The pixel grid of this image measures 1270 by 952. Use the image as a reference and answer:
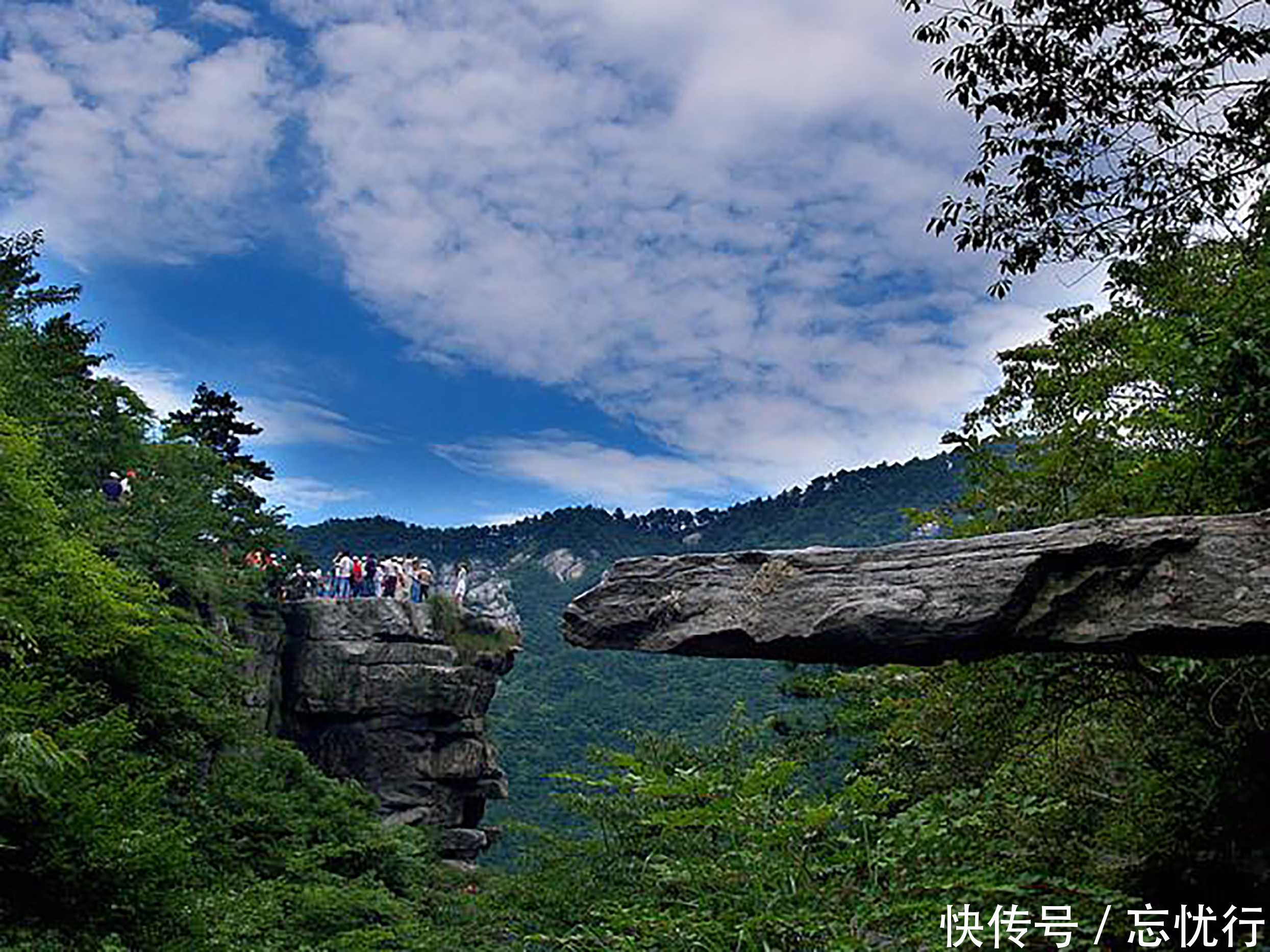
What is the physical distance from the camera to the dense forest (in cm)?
471

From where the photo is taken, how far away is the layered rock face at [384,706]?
2514 centimetres

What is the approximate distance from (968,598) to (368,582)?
24.1m

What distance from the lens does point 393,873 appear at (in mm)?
18484

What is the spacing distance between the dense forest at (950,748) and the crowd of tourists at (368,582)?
10167 mm

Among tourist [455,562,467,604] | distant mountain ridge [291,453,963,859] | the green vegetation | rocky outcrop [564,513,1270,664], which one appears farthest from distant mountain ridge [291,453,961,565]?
rocky outcrop [564,513,1270,664]

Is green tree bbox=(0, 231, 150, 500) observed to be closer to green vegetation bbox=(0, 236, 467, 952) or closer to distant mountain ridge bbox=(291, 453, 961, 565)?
green vegetation bbox=(0, 236, 467, 952)

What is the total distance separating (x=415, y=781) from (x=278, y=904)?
42.5ft

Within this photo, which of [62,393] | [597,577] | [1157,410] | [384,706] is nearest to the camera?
[1157,410]

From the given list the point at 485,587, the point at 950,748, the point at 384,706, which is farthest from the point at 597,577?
the point at 950,748

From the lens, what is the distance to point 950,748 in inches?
364

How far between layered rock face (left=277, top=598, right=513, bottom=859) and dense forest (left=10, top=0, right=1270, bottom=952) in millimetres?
8291

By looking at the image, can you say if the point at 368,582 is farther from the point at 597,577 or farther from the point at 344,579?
the point at 597,577

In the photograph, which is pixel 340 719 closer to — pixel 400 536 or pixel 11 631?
pixel 11 631

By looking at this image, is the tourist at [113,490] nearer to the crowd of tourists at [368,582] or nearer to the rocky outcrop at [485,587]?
the crowd of tourists at [368,582]
